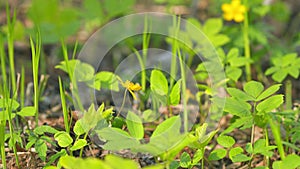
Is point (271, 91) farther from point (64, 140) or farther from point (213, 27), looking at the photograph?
point (213, 27)

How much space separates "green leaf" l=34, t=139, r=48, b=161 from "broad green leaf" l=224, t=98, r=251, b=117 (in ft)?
2.13

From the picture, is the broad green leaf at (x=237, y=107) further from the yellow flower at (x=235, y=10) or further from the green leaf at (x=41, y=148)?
the yellow flower at (x=235, y=10)

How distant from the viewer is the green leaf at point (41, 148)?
5.79ft

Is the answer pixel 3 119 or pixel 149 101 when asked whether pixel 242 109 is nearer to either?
pixel 149 101

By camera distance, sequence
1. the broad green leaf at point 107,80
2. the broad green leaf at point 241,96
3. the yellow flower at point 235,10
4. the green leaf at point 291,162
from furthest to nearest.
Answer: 1. the yellow flower at point 235,10
2. the broad green leaf at point 107,80
3. the broad green leaf at point 241,96
4. the green leaf at point 291,162

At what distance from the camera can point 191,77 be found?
8.46 ft

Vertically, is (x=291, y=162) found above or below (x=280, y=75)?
below

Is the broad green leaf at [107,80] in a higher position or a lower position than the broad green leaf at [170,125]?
higher

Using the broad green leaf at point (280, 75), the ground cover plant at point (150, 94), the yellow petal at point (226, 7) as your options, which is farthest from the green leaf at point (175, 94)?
the yellow petal at point (226, 7)

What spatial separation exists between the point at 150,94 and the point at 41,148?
0.60 metres

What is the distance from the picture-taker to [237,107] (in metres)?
1.86

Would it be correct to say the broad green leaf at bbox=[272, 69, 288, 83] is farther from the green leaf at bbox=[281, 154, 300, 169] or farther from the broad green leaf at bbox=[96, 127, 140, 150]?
the broad green leaf at bbox=[96, 127, 140, 150]

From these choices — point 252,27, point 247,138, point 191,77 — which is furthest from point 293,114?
point 252,27

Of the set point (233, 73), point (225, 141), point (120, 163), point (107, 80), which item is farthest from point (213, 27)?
point (120, 163)
